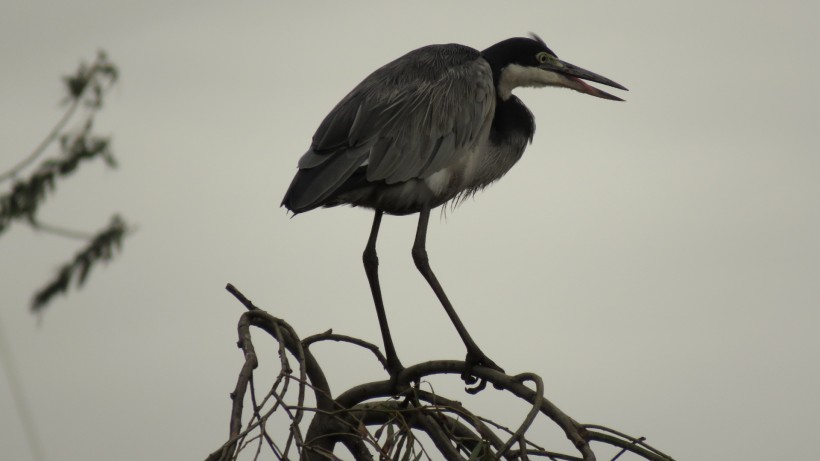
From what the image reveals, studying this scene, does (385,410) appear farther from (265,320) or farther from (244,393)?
(244,393)

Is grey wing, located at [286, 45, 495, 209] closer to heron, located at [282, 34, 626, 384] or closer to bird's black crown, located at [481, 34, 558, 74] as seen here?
heron, located at [282, 34, 626, 384]

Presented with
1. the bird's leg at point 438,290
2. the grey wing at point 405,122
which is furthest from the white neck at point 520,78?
the bird's leg at point 438,290

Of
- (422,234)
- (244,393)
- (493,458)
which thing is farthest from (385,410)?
(422,234)

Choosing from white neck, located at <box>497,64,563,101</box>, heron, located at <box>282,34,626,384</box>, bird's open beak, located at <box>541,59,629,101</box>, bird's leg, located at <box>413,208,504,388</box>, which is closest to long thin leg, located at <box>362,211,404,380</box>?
heron, located at <box>282,34,626,384</box>

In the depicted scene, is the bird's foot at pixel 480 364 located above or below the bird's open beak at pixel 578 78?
below

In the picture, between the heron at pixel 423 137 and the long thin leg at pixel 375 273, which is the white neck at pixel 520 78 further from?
the long thin leg at pixel 375 273

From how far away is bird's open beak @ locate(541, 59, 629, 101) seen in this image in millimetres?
6102

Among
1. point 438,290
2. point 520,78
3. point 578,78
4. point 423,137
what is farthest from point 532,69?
point 438,290

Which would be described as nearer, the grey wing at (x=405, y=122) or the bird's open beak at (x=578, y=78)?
the grey wing at (x=405, y=122)

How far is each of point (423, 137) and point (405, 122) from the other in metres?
0.11

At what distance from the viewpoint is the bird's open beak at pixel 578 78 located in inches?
240

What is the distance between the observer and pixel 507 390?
3.72m

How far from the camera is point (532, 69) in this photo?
237 inches

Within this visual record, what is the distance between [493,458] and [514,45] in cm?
335
